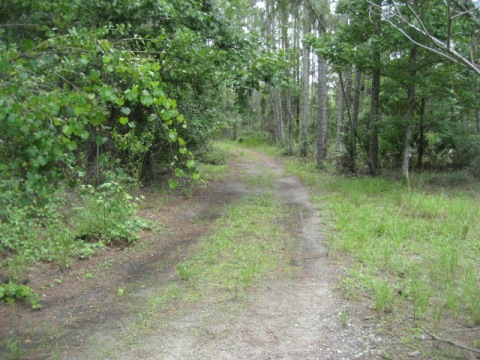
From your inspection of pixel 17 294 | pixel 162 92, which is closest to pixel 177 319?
pixel 17 294

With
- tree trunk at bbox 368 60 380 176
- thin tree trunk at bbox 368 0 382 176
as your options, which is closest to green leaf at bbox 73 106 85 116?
thin tree trunk at bbox 368 0 382 176

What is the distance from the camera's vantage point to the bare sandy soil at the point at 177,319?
3793 millimetres

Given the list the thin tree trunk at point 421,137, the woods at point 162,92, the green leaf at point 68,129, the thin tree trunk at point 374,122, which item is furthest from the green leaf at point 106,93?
the thin tree trunk at point 421,137

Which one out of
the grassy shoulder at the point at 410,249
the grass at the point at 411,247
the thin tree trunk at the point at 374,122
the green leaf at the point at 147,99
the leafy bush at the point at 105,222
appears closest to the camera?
the green leaf at the point at 147,99

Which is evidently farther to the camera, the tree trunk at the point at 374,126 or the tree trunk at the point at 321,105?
the tree trunk at the point at 321,105

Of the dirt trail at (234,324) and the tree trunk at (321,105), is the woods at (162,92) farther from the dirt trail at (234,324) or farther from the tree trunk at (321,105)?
the dirt trail at (234,324)

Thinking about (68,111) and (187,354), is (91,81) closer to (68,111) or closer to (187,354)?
(68,111)

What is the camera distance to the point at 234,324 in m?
4.23

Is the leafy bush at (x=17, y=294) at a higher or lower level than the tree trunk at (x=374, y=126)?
lower

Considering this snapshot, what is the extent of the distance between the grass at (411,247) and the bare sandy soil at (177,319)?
46 centimetres

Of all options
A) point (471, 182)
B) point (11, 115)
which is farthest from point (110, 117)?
point (471, 182)

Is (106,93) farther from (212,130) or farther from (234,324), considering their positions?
(212,130)

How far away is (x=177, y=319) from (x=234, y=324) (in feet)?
2.03

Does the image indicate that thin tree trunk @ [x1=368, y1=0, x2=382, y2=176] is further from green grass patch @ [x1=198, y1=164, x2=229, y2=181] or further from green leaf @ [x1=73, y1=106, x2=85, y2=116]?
green leaf @ [x1=73, y1=106, x2=85, y2=116]
